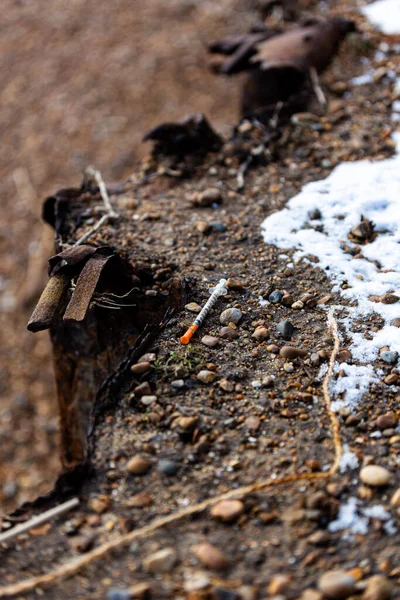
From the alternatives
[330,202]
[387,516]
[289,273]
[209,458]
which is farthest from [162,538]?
[330,202]

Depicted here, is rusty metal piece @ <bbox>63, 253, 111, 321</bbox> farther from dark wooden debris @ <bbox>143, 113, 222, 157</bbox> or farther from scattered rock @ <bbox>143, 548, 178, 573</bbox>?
dark wooden debris @ <bbox>143, 113, 222, 157</bbox>

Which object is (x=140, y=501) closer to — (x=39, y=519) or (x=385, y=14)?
(x=39, y=519)

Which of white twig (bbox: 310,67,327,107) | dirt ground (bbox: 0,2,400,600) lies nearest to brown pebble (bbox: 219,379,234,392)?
dirt ground (bbox: 0,2,400,600)

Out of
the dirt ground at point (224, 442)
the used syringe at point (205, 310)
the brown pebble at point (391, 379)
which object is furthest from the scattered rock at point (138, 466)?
the brown pebble at point (391, 379)

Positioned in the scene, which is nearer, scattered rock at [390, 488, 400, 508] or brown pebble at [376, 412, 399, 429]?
scattered rock at [390, 488, 400, 508]

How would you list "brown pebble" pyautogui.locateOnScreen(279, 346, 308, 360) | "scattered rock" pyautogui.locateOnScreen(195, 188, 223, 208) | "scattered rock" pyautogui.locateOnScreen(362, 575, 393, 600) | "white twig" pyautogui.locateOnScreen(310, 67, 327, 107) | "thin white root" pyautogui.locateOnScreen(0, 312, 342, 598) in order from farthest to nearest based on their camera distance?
"white twig" pyautogui.locateOnScreen(310, 67, 327, 107), "scattered rock" pyautogui.locateOnScreen(195, 188, 223, 208), "brown pebble" pyautogui.locateOnScreen(279, 346, 308, 360), "thin white root" pyautogui.locateOnScreen(0, 312, 342, 598), "scattered rock" pyautogui.locateOnScreen(362, 575, 393, 600)

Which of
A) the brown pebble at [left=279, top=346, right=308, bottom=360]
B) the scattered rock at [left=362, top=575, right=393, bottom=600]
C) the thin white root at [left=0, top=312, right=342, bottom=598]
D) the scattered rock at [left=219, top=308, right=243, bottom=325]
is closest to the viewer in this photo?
the scattered rock at [left=362, top=575, right=393, bottom=600]
